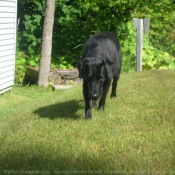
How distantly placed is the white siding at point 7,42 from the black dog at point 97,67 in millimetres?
4825

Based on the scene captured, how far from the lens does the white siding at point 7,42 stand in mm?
12234

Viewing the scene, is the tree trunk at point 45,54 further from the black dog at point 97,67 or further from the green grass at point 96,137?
the black dog at point 97,67

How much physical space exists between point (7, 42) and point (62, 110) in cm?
532

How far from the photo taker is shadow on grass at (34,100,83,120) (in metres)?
7.52

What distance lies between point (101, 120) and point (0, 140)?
1.68 metres

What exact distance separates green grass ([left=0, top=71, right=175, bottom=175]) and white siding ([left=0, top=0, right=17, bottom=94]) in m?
3.71

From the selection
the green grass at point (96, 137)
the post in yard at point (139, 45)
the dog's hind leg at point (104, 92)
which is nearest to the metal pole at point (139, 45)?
the post in yard at point (139, 45)

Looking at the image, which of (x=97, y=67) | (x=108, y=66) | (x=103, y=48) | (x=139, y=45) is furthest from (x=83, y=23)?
(x=97, y=67)

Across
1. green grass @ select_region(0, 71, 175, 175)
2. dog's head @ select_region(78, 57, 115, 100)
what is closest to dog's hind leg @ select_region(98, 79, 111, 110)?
green grass @ select_region(0, 71, 175, 175)

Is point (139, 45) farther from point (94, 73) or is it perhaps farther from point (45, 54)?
point (94, 73)

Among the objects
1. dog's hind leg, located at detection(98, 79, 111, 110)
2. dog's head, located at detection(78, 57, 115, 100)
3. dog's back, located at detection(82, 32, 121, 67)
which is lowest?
dog's hind leg, located at detection(98, 79, 111, 110)

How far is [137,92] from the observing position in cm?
936

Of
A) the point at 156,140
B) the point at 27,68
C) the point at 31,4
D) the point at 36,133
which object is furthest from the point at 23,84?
the point at 156,140

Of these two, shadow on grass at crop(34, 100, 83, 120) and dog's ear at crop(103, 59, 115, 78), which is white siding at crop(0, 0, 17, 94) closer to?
shadow on grass at crop(34, 100, 83, 120)
